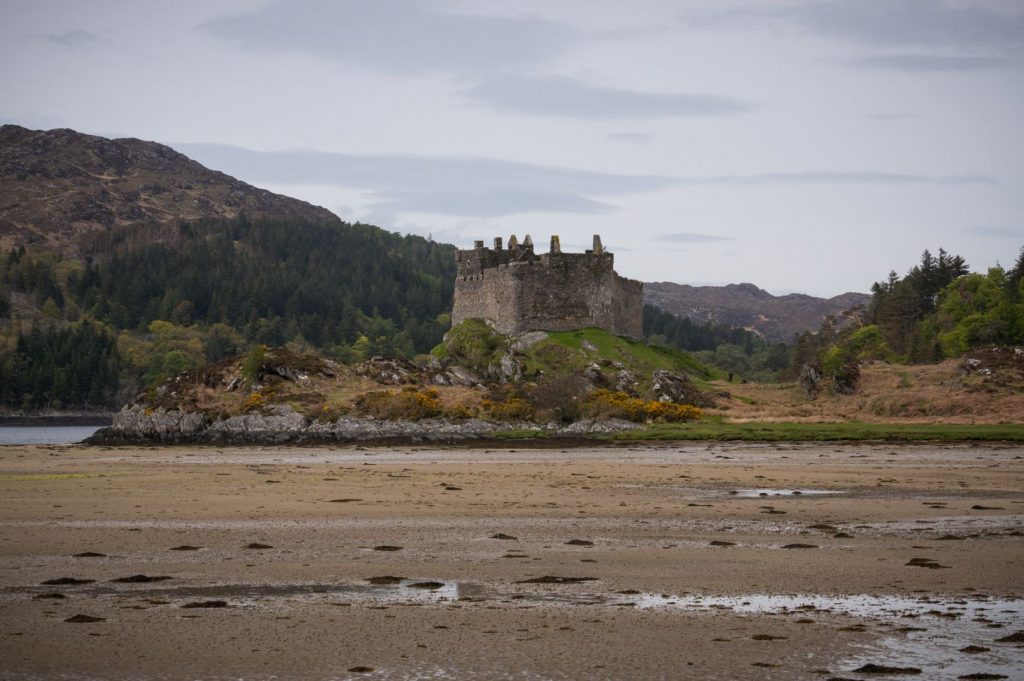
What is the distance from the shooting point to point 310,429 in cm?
5716

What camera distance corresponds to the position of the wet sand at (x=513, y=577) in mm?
13125

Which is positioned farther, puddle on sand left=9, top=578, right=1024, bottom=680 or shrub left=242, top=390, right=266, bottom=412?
shrub left=242, top=390, right=266, bottom=412

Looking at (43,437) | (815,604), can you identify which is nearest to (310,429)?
(43,437)

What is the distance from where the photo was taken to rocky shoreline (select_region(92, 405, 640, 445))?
55344mm

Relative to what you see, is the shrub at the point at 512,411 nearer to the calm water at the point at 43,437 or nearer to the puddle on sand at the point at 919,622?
the calm water at the point at 43,437

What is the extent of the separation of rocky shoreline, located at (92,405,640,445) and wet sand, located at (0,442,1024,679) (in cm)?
2213

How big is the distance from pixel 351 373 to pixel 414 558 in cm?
4669

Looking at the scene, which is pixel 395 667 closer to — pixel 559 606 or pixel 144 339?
pixel 559 606

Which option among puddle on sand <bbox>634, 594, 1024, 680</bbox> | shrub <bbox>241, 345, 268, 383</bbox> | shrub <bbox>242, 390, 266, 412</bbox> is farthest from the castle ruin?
puddle on sand <bbox>634, 594, 1024, 680</bbox>

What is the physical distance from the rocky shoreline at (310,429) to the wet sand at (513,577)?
72.6 ft

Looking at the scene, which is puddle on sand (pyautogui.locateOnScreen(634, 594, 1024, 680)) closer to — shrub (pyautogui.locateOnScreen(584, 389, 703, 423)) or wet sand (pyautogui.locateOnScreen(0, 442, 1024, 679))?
wet sand (pyautogui.locateOnScreen(0, 442, 1024, 679))

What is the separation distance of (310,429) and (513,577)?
40679mm

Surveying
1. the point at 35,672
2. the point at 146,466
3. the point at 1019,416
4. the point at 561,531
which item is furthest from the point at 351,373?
the point at 35,672

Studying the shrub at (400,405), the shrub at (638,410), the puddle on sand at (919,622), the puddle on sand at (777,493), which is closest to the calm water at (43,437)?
the shrub at (400,405)
